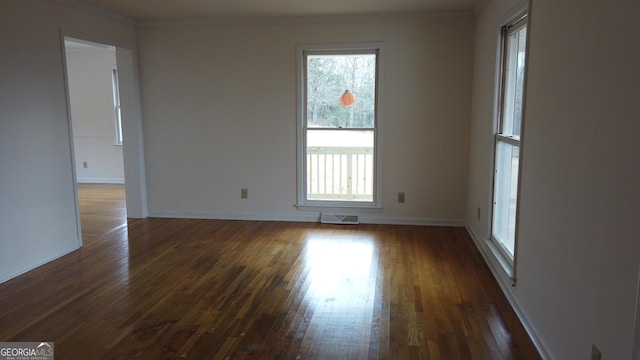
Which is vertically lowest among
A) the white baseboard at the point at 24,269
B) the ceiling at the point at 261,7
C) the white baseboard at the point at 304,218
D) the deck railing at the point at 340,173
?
the white baseboard at the point at 24,269

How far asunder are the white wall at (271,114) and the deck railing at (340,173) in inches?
8.4

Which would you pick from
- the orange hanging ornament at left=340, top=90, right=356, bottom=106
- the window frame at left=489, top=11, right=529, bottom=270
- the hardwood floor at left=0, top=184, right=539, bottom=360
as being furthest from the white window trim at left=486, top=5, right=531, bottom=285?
the orange hanging ornament at left=340, top=90, right=356, bottom=106

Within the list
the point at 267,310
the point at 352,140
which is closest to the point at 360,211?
the point at 352,140

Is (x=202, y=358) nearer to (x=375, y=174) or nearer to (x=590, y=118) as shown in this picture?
(x=590, y=118)

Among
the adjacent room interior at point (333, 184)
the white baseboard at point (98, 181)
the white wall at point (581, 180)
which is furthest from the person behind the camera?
the white baseboard at point (98, 181)

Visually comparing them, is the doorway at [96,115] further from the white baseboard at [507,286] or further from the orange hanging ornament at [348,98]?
the white baseboard at [507,286]

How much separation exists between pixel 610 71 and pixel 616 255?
68 centimetres

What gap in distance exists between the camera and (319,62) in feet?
17.3

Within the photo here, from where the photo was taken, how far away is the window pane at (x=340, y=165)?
538 centimetres

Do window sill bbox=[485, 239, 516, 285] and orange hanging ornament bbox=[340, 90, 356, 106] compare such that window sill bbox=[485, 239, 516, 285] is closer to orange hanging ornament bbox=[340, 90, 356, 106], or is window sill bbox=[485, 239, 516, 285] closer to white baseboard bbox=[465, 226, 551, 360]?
white baseboard bbox=[465, 226, 551, 360]

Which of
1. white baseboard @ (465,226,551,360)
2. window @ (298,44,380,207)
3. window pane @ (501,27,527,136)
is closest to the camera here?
white baseboard @ (465,226,551,360)

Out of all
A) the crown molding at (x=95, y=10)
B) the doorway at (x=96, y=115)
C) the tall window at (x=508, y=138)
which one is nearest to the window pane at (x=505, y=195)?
the tall window at (x=508, y=138)

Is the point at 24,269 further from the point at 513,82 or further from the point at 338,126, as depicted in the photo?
the point at 513,82

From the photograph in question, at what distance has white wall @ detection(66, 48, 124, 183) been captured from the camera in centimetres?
827
